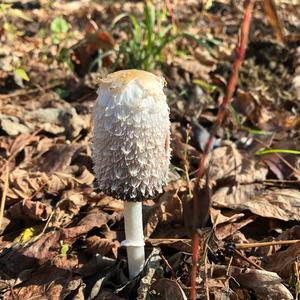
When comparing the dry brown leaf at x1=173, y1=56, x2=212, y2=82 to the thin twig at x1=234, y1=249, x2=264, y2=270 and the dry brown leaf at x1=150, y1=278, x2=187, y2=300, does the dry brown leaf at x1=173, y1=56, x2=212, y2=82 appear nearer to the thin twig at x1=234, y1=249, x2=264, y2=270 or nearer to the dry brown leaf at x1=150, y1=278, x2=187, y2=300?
the thin twig at x1=234, y1=249, x2=264, y2=270

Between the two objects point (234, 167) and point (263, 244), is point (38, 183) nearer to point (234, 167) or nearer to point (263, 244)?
point (234, 167)

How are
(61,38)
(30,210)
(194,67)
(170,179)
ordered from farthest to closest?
(61,38)
(194,67)
(170,179)
(30,210)

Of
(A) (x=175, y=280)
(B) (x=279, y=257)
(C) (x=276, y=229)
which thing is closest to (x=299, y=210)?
(C) (x=276, y=229)

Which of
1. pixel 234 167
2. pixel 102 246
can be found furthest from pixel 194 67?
pixel 102 246

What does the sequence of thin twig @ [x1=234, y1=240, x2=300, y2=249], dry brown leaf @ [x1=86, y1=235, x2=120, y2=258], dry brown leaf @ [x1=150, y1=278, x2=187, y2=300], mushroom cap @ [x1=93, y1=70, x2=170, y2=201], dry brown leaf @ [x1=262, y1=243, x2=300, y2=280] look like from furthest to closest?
dry brown leaf @ [x1=86, y1=235, x2=120, y2=258] < thin twig @ [x1=234, y1=240, x2=300, y2=249] < dry brown leaf @ [x1=262, y1=243, x2=300, y2=280] < dry brown leaf @ [x1=150, y1=278, x2=187, y2=300] < mushroom cap @ [x1=93, y1=70, x2=170, y2=201]

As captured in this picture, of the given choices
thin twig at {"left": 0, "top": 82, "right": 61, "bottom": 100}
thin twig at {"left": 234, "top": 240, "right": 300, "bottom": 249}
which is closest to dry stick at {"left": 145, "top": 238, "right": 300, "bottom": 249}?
thin twig at {"left": 234, "top": 240, "right": 300, "bottom": 249}

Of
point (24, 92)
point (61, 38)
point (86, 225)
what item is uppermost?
point (61, 38)

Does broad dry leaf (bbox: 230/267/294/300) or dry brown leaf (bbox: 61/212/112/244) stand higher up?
dry brown leaf (bbox: 61/212/112/244)
